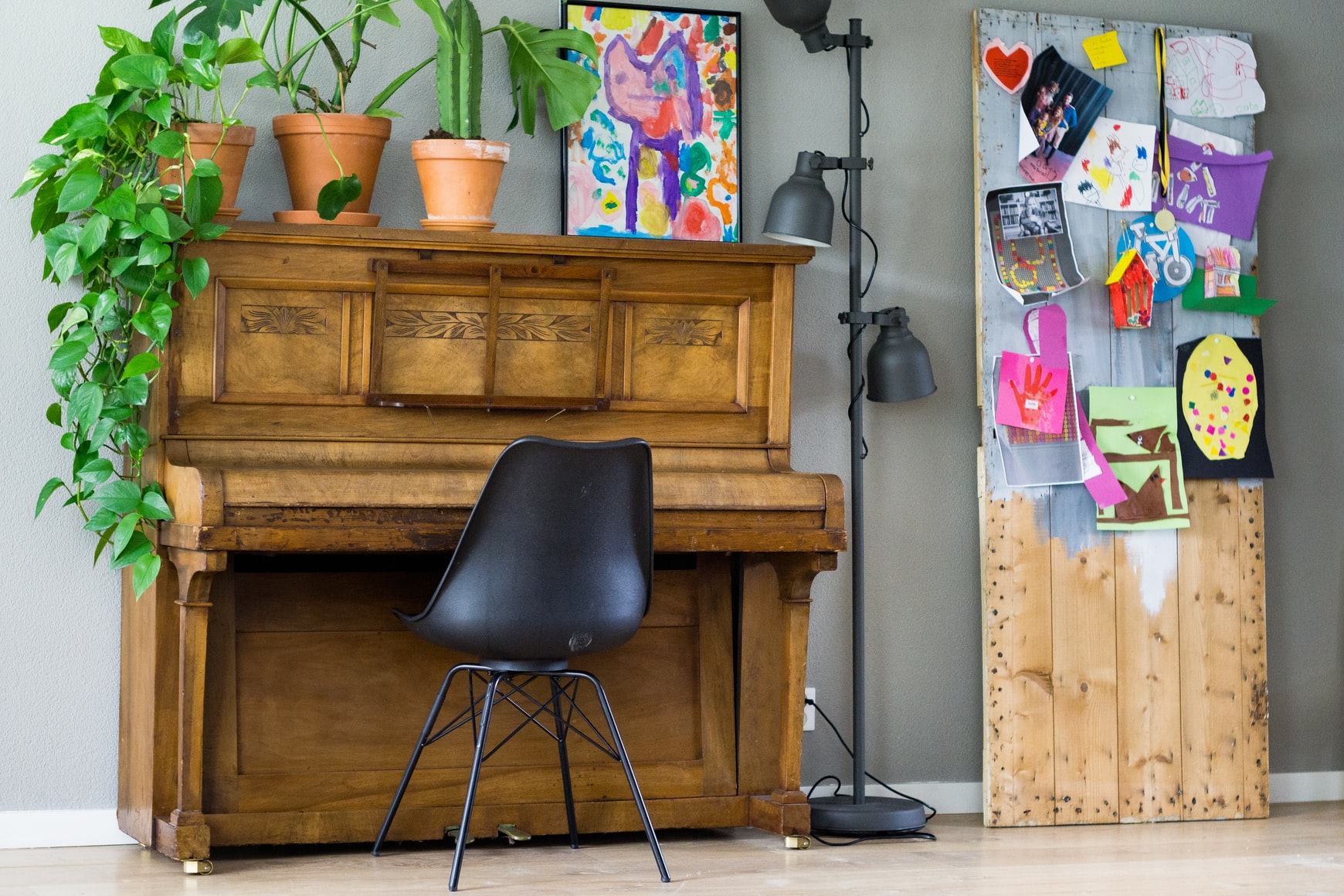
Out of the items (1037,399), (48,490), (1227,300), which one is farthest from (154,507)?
(1227,300)

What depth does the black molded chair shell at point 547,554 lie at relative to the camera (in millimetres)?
2752

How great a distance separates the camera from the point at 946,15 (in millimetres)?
3857

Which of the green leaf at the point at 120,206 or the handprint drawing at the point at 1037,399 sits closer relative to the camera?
the green leaf at the point at 120,206

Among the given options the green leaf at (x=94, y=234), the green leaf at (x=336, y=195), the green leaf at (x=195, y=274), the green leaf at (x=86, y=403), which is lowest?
the green leaf at (x=86, y=403)

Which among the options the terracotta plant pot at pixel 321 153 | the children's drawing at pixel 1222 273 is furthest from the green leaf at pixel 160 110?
the children's drawing at pixel 1222 273

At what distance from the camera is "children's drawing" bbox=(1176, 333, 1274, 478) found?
3.83m

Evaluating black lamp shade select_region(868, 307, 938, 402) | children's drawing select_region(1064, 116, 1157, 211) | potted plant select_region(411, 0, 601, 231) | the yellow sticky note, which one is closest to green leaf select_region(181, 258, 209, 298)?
potted plant select_region(411, 0, 601, 231)

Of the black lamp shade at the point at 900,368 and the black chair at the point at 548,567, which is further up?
the black lamp shade at the point at 900,368

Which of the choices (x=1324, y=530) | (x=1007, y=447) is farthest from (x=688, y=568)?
(x=1324, y=530)

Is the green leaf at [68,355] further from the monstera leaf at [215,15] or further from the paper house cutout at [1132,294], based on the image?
the paper house cutout at [1132,294]

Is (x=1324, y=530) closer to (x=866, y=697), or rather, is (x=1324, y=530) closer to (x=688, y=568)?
(x=866, y=697)

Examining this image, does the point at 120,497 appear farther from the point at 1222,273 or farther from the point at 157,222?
the point at 1222,273

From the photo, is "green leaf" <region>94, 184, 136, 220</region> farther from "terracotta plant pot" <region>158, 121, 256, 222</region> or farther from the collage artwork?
the collage artwork

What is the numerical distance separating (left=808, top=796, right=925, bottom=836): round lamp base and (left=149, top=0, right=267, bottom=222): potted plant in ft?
5.98
